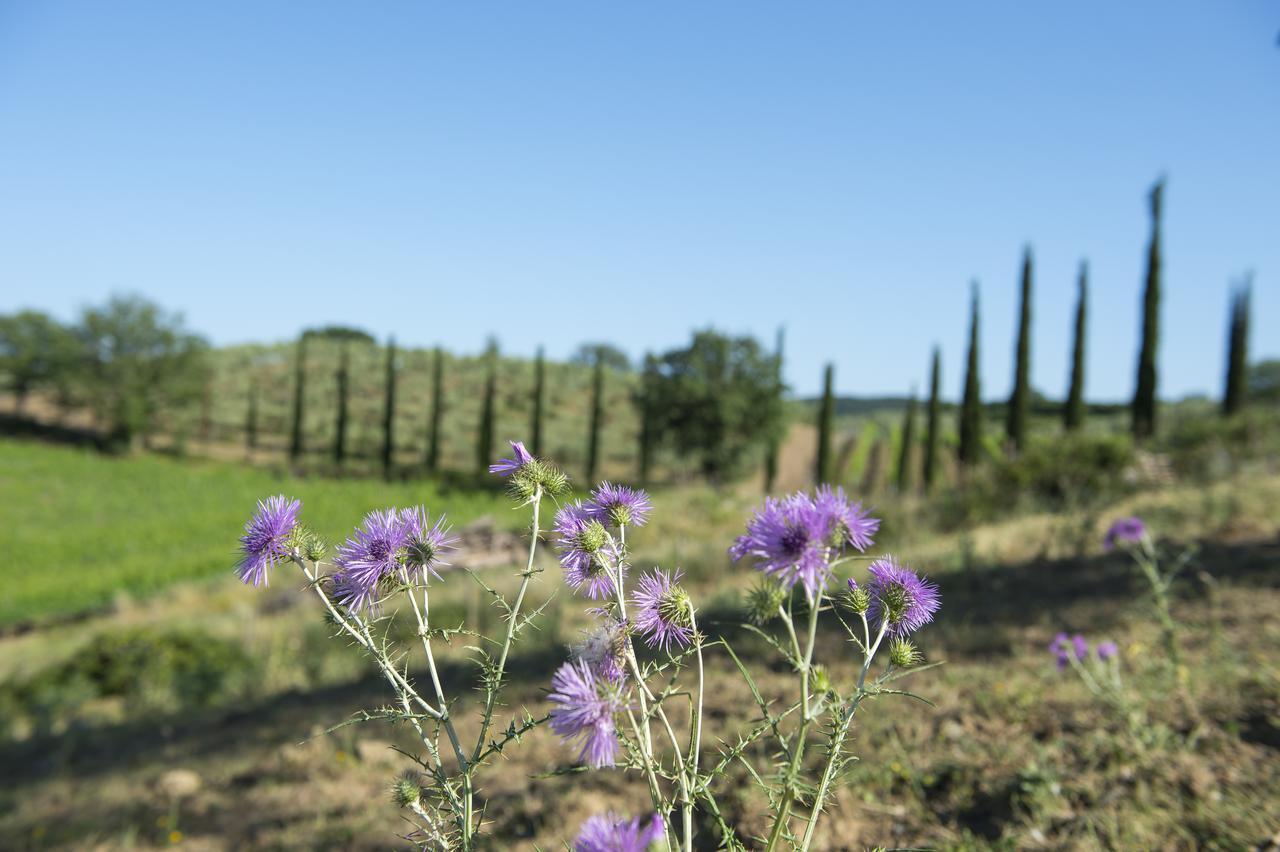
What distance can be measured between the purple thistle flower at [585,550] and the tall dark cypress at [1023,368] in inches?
1026

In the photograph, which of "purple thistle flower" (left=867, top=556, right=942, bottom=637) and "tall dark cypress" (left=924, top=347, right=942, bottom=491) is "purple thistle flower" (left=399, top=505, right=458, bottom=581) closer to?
"purple thistle flower" (left=867, top=556, right=942, bottom=637)

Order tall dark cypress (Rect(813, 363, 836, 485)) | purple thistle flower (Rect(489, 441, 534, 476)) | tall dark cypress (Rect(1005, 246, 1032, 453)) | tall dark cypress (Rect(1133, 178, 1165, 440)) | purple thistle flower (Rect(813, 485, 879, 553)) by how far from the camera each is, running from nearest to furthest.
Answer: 1. purple thistle flower (Rect(813, 485, 879, 553))
2. purple thistle flower (Rect(489, 441, 534, 476))
3. tall dark cypress (Rect(1133, 178, 1165, 440))
4. tall dark cypress (Rect(1005, 246, 1032, 453))
5. tall dark cypress (Rect(813, 363, 836, 485))

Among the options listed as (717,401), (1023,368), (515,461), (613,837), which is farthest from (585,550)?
(717,401)

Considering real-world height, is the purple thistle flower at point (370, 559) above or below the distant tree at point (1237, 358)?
below

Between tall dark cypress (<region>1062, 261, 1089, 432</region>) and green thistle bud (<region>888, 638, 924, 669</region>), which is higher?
tall dark cypress (<region>1062, 261, 1089, 432</region>)

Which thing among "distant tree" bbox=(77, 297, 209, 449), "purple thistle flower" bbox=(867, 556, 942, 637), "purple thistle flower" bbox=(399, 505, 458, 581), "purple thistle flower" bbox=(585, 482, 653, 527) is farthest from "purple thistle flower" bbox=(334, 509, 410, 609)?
"distant tree" bbox=(77, 297, 209, 449)

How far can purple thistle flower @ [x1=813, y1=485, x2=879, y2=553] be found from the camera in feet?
3.54

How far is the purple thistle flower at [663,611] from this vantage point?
1.23m

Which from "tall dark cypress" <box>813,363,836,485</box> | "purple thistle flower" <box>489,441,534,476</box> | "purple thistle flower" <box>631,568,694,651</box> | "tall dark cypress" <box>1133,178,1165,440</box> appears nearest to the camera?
"purple thistle flower" <box>631,568,694,651</box>

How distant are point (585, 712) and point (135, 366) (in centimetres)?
5306

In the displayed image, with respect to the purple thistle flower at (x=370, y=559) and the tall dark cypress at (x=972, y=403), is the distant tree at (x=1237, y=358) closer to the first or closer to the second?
the tall dark cypress at (x=972, y=403)

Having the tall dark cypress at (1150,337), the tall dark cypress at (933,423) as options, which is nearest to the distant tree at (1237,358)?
the tall dark cypress at (1150,337)

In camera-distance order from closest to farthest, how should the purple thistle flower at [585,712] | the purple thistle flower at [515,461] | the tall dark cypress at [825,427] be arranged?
the purple thistle flower at [585,712] < the purple thistle flower at [515,461] < the tall dark cypress at [825,427]

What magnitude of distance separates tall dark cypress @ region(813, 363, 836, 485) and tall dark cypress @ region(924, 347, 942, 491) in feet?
12.6
